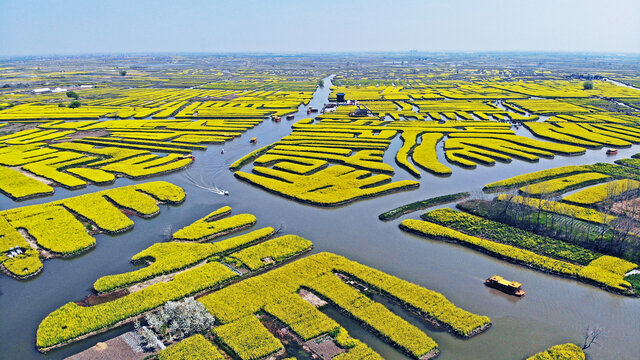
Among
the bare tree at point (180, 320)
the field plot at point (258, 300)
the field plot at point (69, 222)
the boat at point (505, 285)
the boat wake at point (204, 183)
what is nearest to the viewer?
the field plot at point (258, 300)

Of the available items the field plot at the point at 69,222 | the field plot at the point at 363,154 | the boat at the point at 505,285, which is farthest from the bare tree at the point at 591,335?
the field plot at the point at 69,222

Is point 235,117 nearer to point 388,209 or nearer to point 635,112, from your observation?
point 388,209

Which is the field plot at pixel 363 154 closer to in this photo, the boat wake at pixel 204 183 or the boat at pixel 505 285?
the boat wake at pixel 204 183

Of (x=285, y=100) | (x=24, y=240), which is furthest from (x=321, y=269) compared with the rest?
(x=285, y=100)

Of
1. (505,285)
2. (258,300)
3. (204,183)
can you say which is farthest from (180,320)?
(204,183)

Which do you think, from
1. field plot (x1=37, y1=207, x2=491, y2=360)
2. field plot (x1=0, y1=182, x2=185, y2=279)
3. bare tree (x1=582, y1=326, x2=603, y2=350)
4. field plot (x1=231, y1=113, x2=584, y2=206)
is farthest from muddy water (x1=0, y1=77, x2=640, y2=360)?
field plot (x1=231, y1=113, x2=584, y2=206)

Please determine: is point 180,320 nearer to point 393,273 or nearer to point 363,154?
point 393,273

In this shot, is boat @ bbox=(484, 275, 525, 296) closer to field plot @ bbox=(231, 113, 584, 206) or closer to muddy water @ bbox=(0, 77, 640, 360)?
muddy water @ bbox=(0, 77, 640, 360)
